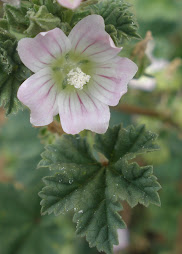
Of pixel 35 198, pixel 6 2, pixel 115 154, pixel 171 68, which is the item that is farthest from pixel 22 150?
Answer: pixel 6 2

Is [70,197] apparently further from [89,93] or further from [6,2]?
[6,2]

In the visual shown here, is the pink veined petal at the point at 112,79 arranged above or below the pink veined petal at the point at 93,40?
below

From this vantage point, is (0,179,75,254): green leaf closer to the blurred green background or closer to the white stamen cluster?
the blurred green background

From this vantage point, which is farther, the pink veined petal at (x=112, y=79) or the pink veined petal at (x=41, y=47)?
the pink veined petal at (x=112, y=79)

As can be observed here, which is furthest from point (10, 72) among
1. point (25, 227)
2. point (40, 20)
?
point (25, 227)

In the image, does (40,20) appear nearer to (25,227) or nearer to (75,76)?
(75,76)

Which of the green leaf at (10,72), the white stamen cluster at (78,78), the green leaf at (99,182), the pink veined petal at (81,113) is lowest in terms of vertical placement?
the green leaf at (99,182)

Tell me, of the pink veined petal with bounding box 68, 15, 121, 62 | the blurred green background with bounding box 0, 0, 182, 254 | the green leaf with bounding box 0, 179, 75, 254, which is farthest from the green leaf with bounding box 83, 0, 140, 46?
the green leaf with bounding box 0, 179, 75, 254

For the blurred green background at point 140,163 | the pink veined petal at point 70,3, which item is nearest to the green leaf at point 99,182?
the pink veined petal at point 70,3

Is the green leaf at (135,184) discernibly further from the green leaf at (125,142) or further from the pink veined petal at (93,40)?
the pink veined petal at (93,40)
